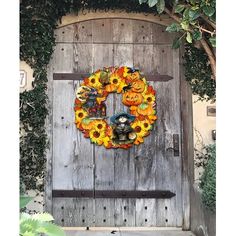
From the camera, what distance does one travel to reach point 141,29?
4.52 m

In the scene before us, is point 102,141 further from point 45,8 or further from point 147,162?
point 45,8

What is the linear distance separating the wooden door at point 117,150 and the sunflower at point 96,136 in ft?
0.22

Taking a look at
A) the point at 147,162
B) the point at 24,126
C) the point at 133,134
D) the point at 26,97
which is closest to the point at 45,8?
the point at 26,97

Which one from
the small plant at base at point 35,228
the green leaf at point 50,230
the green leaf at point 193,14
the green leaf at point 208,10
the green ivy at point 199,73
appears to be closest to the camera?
the small plant at base at point 35,228

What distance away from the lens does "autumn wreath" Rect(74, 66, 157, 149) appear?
173 inches

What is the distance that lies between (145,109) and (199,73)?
25.2 inches

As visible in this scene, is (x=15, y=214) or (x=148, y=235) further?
(x=148, y=235)

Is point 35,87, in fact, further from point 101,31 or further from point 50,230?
point 50,230

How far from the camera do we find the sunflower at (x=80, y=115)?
4398mm

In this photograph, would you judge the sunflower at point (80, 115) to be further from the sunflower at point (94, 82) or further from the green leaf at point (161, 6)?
the green leaf at point (161, 6)

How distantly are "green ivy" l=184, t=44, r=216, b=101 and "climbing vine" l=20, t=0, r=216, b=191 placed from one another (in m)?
1.28

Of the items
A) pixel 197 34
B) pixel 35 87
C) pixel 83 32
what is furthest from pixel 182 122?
pixel 35 87

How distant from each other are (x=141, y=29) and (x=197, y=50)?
24.3 inches

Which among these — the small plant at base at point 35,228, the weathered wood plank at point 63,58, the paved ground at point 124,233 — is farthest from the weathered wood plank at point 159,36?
the small plant at base at point 35,228
